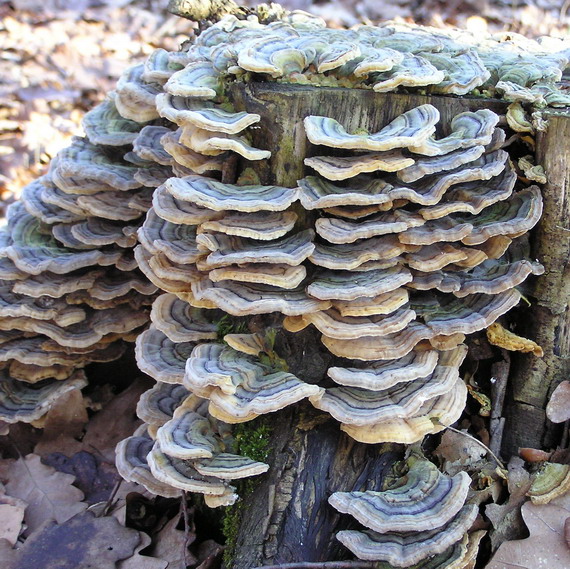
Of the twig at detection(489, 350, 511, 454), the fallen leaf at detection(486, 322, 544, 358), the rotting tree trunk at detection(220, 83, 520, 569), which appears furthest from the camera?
the twig at detection(489, 350, 511, 454)

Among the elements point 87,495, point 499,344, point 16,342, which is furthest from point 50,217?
point 499,344

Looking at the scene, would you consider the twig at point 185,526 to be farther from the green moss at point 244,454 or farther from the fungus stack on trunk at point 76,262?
the fungus stack on trunk at point 76,262

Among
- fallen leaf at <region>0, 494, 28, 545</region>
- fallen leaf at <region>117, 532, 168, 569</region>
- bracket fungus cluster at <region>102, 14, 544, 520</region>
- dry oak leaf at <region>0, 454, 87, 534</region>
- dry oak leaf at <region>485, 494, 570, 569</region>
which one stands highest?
bracket fungus cluster at <region>102, 14, 544, 520</region>

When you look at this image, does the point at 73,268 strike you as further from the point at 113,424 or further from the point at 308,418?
the point at 308,418

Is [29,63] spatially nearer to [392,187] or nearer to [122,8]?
[122,8]

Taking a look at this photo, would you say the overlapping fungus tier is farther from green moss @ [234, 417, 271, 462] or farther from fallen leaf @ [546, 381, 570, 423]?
fallen leaf @ [546, 381, 570, 423]

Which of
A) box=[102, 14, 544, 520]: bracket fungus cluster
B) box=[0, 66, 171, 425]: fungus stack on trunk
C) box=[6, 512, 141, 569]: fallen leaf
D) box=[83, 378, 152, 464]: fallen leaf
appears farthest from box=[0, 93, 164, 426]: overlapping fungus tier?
box=[6, 512, 141, 569]: fallen leaf

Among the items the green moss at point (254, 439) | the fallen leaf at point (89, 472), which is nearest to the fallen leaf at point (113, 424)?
the fallen leaf at point (89, 472)
